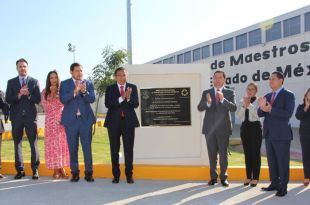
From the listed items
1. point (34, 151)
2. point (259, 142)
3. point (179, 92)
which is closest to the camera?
point (259, 142)

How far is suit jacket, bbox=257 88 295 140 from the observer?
6.14 meters

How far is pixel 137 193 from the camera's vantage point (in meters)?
6.30

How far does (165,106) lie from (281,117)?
8.65 ft

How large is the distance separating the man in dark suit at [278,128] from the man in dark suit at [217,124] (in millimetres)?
664

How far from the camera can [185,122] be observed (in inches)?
332

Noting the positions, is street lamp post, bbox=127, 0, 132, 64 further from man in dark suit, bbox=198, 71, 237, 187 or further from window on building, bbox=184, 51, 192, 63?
window on building, bbox=184, 51, 192, 63

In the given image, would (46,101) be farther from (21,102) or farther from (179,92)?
(179,92)

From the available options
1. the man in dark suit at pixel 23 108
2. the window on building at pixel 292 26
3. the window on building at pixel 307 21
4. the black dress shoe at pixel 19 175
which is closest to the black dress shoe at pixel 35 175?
the man in dark suit at pixel 23 108

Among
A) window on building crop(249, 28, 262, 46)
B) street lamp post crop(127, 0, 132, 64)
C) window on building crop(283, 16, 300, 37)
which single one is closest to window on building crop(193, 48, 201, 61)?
window on building crop(249, 28, 262, 46)

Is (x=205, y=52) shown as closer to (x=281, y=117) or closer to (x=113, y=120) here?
(x=113, y=120)

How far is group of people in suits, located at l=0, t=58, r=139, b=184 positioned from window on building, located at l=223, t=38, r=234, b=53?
1077 inches

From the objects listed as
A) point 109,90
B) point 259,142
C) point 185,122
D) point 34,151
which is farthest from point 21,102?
point 259,142

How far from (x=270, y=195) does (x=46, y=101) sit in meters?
4.06

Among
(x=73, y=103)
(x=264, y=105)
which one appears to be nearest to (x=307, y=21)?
(x=264, y=105)
